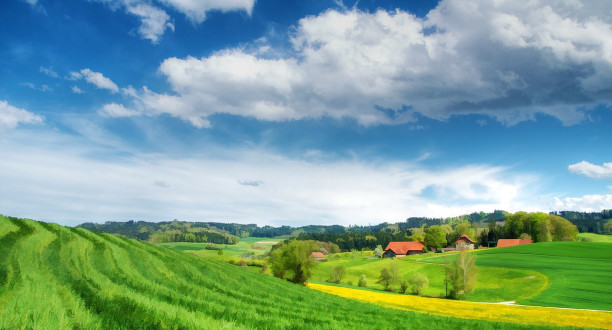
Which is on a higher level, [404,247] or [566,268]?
[566,268]

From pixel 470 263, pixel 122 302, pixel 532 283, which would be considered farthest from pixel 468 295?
pixel 122 302

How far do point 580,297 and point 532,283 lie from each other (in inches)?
578

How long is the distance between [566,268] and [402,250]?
81830 millimetres

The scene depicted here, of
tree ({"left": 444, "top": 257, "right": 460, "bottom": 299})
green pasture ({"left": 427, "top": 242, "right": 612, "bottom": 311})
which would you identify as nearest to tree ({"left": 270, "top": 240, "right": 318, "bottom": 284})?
tree ({"left": 444, "top": 257, "right": 460, "bottom": 299})

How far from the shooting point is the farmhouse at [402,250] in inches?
6038

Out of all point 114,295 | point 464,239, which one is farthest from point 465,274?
point 464,239

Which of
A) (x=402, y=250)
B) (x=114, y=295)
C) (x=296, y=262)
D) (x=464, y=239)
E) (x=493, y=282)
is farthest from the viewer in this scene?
(x=464, y=239)

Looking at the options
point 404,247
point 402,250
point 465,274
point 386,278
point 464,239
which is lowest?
point 402,250

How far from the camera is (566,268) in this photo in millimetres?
76062

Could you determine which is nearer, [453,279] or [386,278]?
[453,279]

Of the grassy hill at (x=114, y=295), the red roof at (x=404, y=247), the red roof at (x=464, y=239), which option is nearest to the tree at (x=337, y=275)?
the grassy hill at (x=114, y=295)

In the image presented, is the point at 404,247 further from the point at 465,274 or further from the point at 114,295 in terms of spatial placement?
the point at 114,295

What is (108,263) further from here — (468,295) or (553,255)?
(553,255)

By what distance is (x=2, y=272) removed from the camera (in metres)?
12.2
